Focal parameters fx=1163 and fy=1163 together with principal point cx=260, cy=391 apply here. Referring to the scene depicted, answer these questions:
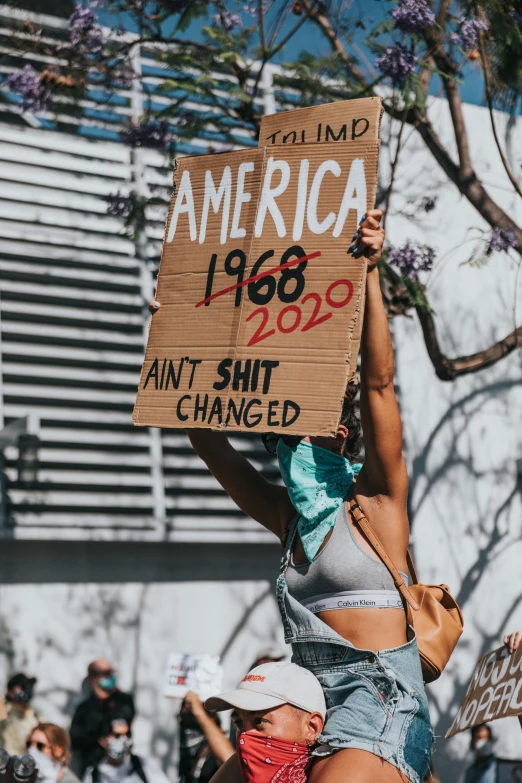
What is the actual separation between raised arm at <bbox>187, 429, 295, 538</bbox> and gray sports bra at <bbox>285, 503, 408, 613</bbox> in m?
0.32

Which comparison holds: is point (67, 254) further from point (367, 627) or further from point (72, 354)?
point (367, 627)

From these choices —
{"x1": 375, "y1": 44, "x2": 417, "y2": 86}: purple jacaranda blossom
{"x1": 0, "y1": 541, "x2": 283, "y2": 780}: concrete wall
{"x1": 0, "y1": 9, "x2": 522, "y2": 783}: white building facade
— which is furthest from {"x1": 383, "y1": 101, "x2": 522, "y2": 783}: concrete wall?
{"x1": 375, "y1": 44, "x2": 417, "y2": 86}: purple jacaranda blossom

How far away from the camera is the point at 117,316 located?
10.7 metres

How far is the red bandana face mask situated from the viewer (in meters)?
2.89

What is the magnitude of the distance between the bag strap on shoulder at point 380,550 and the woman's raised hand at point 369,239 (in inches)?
26.4

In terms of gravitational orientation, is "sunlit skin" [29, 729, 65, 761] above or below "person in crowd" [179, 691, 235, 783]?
below

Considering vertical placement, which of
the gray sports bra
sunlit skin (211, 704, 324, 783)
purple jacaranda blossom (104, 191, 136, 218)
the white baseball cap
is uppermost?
purple jacaranda blossom (104, 191, 136, 218)

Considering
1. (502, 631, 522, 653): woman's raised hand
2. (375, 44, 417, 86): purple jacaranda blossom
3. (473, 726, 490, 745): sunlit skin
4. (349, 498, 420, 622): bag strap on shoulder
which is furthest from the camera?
(473, 726, 490, 745): sunlit skin

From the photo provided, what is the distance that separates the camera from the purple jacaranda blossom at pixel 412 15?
694cm

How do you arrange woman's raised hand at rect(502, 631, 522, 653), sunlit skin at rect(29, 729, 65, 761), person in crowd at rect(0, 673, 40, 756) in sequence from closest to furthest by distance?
woman's raised hand at rect(502, 631, 522, 653) < sunlit skin at rect(29, 729, 65, 761) < person in crowd at rect(0, 673, 40, 756)

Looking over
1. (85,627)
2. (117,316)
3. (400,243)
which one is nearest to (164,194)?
(117,316)

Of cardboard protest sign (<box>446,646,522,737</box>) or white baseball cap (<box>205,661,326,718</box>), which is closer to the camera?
white baseball cap (<box>205,661,326,718</box>)

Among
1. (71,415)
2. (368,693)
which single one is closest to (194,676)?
(368,693)

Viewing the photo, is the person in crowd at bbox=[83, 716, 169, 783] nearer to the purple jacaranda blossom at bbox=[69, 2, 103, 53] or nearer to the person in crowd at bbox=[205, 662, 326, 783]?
the person in crowd at bbox=[205, 662, 326, 783]
